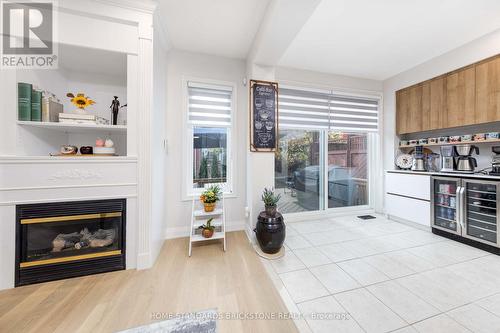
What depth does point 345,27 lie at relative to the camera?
2350mm

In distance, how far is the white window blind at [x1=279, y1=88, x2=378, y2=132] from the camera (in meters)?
3.34

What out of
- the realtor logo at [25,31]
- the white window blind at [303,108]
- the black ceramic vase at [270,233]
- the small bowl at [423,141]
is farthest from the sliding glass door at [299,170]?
the realtor logo at [25,31]

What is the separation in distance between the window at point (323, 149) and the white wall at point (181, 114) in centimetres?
77

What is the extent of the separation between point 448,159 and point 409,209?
95cm

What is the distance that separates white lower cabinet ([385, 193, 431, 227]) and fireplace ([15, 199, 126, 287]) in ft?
13.7

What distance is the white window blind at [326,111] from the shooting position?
11.0ft

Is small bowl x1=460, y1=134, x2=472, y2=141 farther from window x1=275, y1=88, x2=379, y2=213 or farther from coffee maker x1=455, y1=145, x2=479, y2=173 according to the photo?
window x1=275, y1=88, x2=379, y2=213

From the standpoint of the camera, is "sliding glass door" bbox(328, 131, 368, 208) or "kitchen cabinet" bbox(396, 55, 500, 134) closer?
"kitchen cabinet" bbox(396, 55, 500, 134)

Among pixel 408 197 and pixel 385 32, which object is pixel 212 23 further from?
pixel 408 197

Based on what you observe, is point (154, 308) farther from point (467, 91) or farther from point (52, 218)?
point (467, 91)

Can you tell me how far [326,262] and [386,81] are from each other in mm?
3802

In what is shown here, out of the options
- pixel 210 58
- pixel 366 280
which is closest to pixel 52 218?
pixel 210 58

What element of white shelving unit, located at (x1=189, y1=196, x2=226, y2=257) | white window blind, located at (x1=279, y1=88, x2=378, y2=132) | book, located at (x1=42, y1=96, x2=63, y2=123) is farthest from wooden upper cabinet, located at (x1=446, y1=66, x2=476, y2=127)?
book, located at (x1=42, y1=96, x2=63, y2=123)

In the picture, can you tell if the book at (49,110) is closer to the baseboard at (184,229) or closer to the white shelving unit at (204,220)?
the white shelving unit at (204,220)
